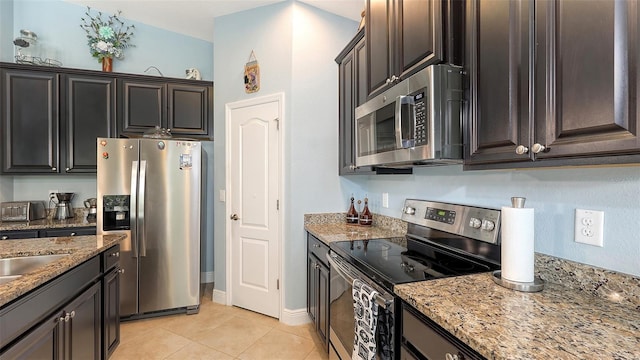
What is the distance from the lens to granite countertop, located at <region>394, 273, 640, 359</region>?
74 cm

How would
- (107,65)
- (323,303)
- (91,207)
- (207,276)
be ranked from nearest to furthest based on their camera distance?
(323,303) → (91,207) → (107,65) → (207,276)

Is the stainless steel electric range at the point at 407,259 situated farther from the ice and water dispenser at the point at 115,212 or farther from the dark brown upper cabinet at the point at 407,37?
the ice and water dispenser at the point at 115,212

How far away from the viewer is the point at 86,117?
3078mm

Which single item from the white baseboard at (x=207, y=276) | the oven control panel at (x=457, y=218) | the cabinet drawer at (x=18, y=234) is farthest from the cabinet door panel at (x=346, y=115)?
the cabinet drawer at (x=18, y=234)

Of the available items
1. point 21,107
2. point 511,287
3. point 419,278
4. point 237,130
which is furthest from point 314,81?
point 21,107

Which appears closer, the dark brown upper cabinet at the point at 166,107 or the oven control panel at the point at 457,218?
the oven control panel at the point at 457,218

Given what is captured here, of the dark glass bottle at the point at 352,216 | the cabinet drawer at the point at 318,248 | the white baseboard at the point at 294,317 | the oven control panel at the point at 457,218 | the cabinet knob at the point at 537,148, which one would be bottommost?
the white baseboard at the point at 294,317

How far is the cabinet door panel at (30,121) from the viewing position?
2895 mm

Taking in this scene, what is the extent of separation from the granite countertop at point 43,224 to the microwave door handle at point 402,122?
2901mm

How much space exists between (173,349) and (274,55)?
264 centimetres

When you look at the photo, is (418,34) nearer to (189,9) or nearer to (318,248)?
(318,248)

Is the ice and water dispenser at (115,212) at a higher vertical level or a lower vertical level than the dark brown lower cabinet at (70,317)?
higher

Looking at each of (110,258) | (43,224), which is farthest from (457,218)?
(43,224)

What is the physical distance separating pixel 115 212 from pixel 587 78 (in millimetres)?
3294
